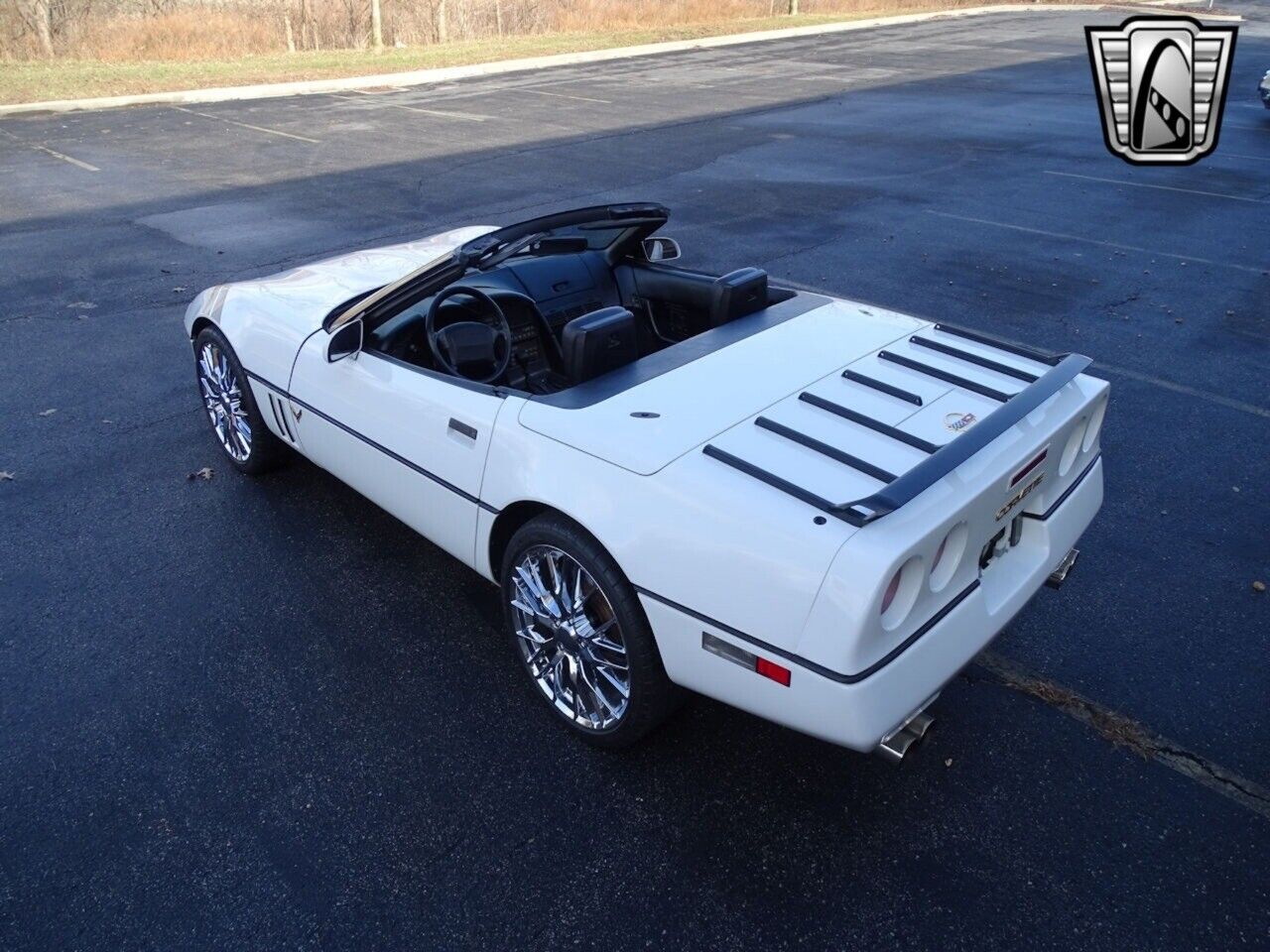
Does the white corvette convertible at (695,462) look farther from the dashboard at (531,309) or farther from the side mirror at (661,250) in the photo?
the side mirror at (661,250)

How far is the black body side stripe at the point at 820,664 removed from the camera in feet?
8.14

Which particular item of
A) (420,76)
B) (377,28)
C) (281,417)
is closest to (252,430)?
(281,417)

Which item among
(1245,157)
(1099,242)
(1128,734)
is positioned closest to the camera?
(1128,734)

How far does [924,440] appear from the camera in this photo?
2.94 m

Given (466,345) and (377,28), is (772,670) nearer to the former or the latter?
(466,345)

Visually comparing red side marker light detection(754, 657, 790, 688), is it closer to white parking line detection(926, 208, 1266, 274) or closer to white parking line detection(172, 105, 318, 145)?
white parking line detection(926, 208, 1266, 274)

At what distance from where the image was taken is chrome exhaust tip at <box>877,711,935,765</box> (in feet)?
8.68

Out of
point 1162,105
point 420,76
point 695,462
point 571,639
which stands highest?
point 420,76

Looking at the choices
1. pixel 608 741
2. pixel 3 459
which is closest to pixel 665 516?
pixel 608 741

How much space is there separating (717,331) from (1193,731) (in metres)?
2.18

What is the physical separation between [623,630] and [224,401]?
9.76 ft

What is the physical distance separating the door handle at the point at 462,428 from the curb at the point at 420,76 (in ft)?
58.5

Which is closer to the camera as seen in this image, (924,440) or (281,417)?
(924,440)

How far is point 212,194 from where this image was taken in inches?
443
